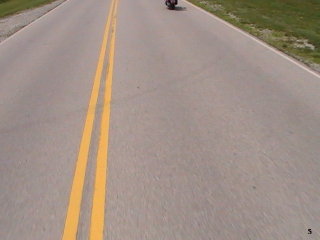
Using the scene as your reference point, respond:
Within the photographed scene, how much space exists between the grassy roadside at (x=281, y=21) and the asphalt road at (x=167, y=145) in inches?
44.8

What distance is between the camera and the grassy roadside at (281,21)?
11297 millimetres

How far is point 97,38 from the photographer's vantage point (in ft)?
46.2

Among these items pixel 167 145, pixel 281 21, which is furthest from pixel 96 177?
pixel 281 21

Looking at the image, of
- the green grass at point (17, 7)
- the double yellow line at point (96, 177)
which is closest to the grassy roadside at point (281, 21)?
the double yellow line at point (96, 177)

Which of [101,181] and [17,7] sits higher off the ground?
[101,181]

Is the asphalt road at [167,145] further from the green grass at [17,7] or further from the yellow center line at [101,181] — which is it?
the green grass at [17,7]

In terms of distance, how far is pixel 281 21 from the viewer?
16.6 meters

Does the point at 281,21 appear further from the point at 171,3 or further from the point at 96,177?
the point at 96,177

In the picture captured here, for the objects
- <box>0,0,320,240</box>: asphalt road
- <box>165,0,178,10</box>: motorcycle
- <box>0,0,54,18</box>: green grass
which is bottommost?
<box>0,0,54,18</box>: green grass

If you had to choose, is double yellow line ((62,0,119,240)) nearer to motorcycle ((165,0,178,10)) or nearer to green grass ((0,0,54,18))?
motorcycle ((165,0,178,10))

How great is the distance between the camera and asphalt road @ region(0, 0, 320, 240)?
155 inches

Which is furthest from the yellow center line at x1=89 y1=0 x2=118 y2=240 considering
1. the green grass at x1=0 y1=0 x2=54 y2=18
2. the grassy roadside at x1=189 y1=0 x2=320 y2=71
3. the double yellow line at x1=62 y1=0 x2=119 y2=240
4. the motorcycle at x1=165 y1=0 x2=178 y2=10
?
the green grass at x1=0 y1=0 x2=54 y2=18

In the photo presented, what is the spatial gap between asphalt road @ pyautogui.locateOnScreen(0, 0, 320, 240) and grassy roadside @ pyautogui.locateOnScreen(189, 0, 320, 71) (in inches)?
44.8

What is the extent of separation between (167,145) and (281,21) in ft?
44.4
